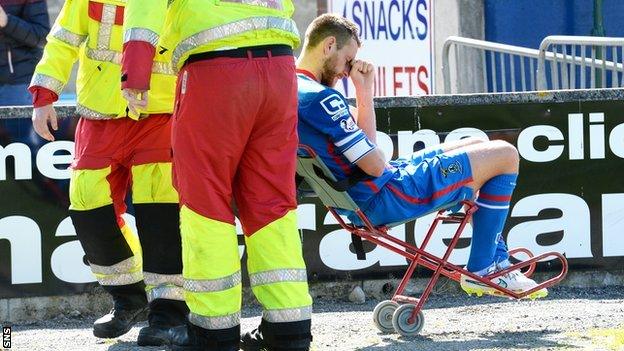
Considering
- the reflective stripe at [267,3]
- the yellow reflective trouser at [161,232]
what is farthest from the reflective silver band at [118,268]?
the reflective stripe at [267,3]

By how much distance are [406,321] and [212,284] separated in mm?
1430

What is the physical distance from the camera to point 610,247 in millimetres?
7711

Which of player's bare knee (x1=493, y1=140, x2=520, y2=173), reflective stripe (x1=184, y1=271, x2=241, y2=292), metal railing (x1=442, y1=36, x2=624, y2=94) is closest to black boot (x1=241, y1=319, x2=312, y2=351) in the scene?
reflective stripe (x1=184, y1=271, x2=241, y2=292)

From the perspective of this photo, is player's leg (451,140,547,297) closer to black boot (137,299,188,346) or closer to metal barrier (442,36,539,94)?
black boot (137,299,188,346)

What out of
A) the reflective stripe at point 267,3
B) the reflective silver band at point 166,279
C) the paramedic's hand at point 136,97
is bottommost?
the reflective silver band at point 166,279

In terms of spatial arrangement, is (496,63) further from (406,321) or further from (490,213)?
(406,321)

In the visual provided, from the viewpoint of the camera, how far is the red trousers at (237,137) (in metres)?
5.21

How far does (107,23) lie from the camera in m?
6.16

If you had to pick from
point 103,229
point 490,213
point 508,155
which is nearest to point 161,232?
point 103,229

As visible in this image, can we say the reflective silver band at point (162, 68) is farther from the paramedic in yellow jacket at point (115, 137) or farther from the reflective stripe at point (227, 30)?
the reflective stripe at point (227, 30)

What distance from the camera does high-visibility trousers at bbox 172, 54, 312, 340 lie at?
522 centimetres

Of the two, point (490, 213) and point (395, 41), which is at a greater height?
point (395, 41)

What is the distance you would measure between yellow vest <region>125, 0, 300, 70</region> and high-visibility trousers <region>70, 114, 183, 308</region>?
0.96 meters

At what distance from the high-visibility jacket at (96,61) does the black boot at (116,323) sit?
0.94 m
